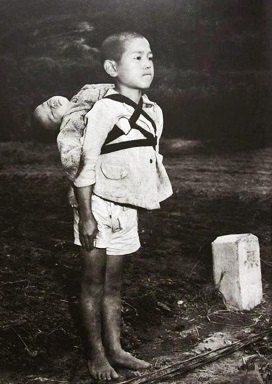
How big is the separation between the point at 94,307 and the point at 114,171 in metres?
0.62

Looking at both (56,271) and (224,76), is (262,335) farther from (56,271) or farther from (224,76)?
(224,76)

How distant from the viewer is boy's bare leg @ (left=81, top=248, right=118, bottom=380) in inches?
95.7

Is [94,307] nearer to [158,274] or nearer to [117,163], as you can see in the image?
[117,163]

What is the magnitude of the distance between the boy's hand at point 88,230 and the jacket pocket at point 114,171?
0.66 ft

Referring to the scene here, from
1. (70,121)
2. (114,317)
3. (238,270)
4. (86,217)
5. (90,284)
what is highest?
(70,121)

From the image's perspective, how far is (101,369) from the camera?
2.48 metres

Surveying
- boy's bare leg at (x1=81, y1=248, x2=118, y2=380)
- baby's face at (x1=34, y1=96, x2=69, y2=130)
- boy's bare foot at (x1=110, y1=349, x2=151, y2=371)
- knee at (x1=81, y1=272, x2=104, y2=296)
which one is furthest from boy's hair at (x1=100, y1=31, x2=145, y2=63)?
boy's bare foot at (x1=110, y1=349, x2=151, y2=371)

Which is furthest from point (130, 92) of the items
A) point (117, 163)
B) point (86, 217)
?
point (86, 217)

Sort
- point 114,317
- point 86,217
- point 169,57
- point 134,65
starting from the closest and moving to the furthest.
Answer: point 86,217
point 134,65
point 114,317
point 169,57

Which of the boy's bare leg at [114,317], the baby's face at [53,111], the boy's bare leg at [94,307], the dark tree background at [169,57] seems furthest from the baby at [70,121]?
the dark tree background at [169,57]

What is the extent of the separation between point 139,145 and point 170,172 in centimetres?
147

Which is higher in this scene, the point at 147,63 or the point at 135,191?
the point at 147,63

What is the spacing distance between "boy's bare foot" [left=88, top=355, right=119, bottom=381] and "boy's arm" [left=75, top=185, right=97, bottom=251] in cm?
55

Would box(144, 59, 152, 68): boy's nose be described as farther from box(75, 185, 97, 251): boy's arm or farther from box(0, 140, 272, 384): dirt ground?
box(0, 140, 272, 384): dirt ground
